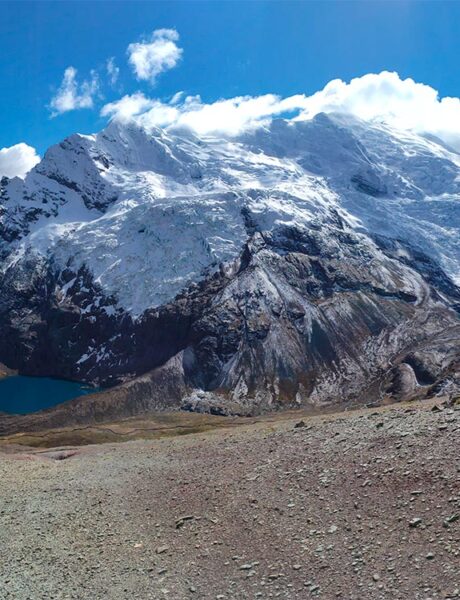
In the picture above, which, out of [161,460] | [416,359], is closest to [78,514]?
[161,460]

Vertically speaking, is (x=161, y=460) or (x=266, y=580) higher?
(x=161, y=460)

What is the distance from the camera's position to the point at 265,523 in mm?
26547

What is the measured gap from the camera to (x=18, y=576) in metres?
27.2

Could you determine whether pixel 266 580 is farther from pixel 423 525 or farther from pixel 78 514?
pixel 78 514

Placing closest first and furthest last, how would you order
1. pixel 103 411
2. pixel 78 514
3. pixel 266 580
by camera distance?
pixel 266 580
pixel 78 514
pixel 103 411

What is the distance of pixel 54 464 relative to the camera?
45.0 meters

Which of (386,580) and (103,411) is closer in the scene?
(386,580)

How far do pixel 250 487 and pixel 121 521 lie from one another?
22.6ft

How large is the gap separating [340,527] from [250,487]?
680cm

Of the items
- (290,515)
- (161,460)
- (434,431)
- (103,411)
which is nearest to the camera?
(290,515)

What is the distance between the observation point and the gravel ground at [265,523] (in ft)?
72.0

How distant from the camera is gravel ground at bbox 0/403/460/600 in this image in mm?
21953

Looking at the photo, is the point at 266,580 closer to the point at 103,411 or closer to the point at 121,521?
the point at 121,521

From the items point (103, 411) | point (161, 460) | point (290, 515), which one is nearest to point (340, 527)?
point (290, 515)
